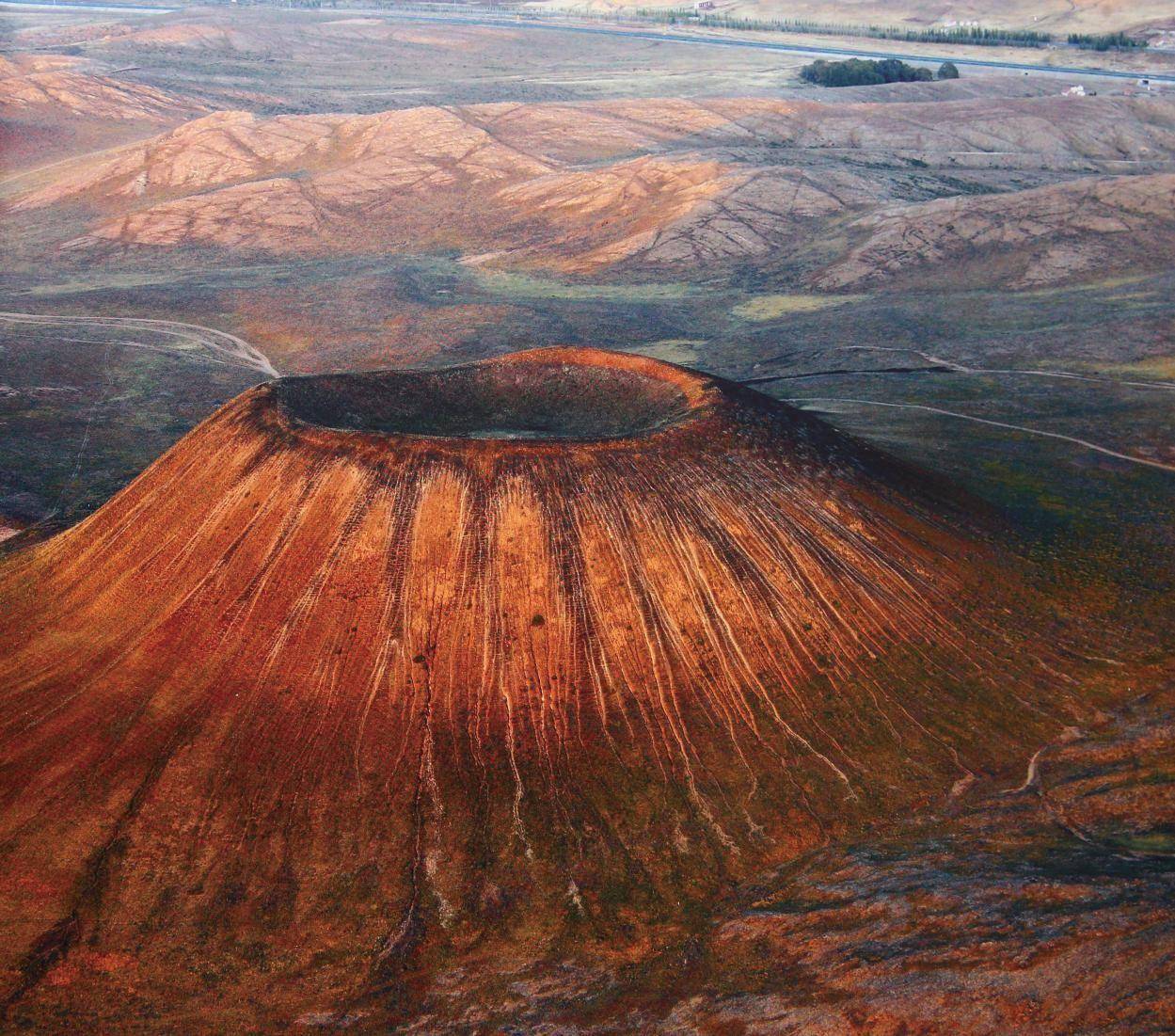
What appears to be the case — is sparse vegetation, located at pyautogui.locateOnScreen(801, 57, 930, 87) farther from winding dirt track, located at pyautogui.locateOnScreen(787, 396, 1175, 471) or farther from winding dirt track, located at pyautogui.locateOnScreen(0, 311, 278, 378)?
winding dirt track, located at pyautogui.locateOnScreen(0, 311, 278, 378)

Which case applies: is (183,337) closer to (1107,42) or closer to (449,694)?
(449,694)

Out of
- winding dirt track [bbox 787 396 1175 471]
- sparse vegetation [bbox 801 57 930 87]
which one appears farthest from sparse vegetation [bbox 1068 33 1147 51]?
winding dirt track [bbox 787 396 1175 471]

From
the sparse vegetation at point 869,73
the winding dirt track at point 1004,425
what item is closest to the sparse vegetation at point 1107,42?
the sparse vegetation at point 869,73

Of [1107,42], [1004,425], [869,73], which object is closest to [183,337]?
[1004,425]

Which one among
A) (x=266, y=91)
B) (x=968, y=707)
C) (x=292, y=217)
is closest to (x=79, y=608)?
(x=968, y=707)

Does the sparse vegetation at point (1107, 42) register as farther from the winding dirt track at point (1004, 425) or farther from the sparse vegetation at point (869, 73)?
the winding dirt track at point (1004, 425)

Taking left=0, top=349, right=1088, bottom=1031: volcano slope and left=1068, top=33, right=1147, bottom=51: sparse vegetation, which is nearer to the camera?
left=0, top=349, right=1088, bottom=1031: volcano slope

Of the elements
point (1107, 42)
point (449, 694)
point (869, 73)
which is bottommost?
point (449, 694)
